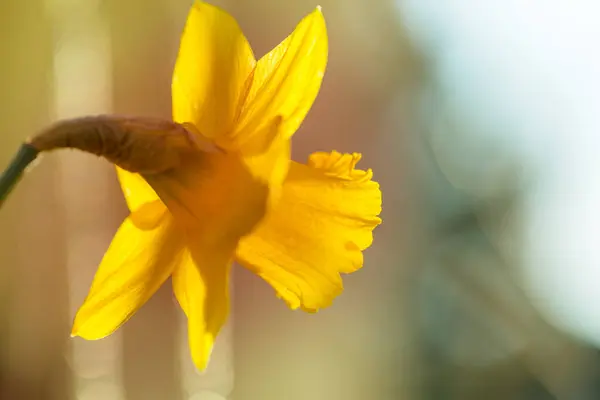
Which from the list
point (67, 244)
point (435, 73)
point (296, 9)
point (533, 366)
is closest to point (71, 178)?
point (67, 244)

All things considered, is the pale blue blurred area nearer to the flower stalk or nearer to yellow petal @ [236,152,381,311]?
yellow petal @ [236,152,381,311]

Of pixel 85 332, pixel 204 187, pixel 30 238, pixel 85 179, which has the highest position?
pixel 204 187

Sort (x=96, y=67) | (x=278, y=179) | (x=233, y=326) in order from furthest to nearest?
(x=233, y=326) < (x=96, y=67) < (x=278, y=179)

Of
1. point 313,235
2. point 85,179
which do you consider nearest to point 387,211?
point 85,179

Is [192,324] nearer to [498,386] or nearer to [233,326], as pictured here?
[233,326]

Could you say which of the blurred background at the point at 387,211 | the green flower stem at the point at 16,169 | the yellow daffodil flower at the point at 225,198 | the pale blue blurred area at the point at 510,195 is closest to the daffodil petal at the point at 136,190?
the yellow daffodil flower at the point at 225,198

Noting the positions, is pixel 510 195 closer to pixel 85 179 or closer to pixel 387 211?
pixel 387 211

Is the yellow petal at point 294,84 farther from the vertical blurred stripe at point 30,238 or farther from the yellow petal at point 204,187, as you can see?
the vertical blurred stripe at point 30,238
